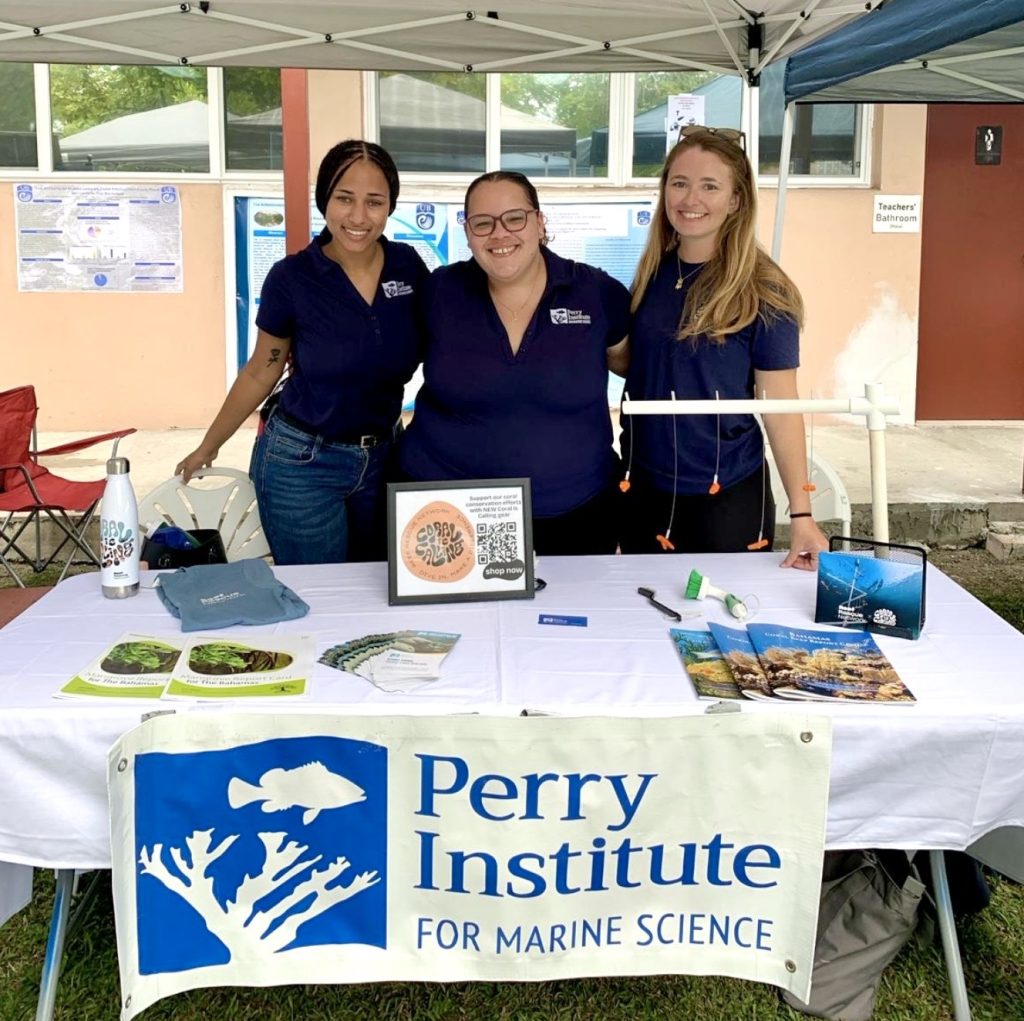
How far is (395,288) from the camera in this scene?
2.64m

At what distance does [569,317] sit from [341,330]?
597 millimetres

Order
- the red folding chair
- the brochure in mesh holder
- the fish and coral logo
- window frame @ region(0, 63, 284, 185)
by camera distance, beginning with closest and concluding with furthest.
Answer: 1. the fish and coral logo
2. the brochure in mesh holder
3. the red folding chair
4. window frame @ region(0, 63, 284, 185)

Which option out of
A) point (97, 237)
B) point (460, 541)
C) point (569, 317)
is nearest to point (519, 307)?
point (569, 317)

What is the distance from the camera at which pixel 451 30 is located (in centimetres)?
386

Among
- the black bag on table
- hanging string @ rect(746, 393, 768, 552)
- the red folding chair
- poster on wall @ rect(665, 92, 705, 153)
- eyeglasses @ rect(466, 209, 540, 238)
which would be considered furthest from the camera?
poster on wall @ rect(665, 92, 705, 153)

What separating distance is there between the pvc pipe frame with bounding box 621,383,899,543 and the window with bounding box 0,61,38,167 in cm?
609

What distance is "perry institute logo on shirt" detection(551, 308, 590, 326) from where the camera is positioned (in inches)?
Result: 95.0

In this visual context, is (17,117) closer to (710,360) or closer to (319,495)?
(319,495)

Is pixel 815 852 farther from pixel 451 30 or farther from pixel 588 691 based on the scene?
pixel 451 30

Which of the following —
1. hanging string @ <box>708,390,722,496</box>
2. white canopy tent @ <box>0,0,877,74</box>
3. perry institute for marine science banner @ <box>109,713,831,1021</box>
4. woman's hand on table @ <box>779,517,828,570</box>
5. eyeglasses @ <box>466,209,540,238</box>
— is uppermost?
white canopy tent @ <box>0,0,877,74</box>

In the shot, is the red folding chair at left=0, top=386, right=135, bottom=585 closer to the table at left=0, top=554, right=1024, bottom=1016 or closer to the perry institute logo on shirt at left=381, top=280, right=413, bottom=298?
the perry institute logo on shirt at left=381, top=280, right=413, bottom=298

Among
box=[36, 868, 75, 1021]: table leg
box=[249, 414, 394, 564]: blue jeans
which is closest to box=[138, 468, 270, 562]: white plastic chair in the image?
box=[249, 414, 394, 564]: blue jeans

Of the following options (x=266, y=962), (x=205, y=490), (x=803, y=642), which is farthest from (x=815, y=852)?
(x=205, y=490)

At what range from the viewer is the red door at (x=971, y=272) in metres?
6.98
